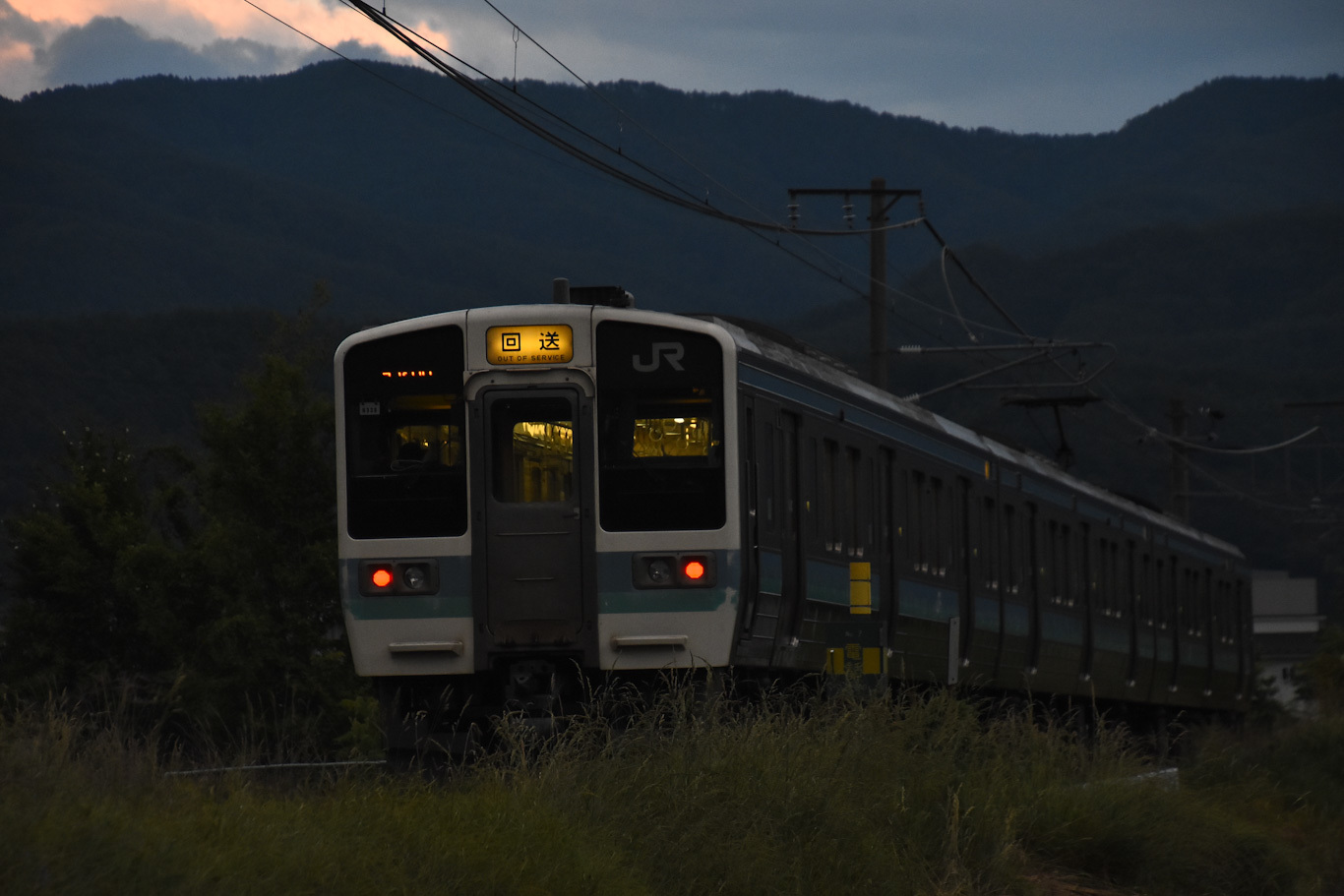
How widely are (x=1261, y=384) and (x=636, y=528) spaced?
123 meters

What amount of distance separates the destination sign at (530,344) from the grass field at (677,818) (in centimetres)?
219

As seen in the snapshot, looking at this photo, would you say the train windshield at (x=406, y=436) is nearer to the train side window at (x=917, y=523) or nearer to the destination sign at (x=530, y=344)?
the destination sign at (x=530, y=344)

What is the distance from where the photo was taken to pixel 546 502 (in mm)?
10875

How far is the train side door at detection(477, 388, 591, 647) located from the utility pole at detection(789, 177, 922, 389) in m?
10.9

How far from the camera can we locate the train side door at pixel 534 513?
→ 35.1 ft

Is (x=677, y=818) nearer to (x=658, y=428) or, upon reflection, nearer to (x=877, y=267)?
(x=658, y=428)

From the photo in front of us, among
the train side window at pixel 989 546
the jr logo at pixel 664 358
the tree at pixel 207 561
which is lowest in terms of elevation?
the tree at pixel 207 561

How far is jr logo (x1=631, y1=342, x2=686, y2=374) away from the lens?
10.9 metres

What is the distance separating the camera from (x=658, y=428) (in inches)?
430

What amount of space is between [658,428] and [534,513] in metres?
0.89

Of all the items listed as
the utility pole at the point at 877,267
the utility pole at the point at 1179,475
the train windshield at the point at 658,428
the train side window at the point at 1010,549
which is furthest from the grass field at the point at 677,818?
the utility pole at the point at 1179,475

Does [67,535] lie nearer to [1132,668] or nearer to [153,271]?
[1132,668]

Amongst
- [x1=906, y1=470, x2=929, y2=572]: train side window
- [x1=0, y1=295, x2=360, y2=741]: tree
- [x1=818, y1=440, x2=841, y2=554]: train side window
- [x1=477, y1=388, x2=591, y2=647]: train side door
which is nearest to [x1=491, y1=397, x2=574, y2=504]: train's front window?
[x1=477, y1=388, x2=591, y2=647]: train side door

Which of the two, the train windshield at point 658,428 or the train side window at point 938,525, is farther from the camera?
the train side window at point 938,525
